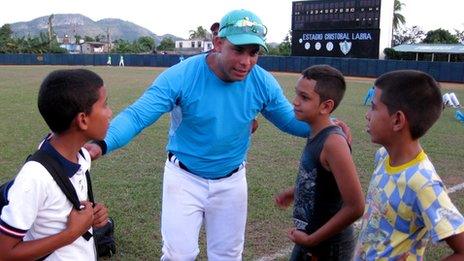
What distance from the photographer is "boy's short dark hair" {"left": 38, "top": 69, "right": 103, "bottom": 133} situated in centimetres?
215

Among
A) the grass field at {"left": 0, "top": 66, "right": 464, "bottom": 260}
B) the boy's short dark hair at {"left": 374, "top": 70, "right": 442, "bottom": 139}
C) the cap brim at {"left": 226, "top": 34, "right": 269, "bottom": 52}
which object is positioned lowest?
the grass field at {"left": 0, "top": 66, "right": 464, "bottom": 260}

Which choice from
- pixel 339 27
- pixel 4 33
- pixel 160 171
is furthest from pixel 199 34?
pixel 160 171

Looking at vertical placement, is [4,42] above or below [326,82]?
above

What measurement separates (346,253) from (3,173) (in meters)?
5.64

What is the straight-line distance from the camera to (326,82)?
281 cm

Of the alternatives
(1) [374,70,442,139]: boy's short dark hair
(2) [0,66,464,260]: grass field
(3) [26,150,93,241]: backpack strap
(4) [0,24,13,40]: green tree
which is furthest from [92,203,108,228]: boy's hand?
(4) [0,24,13,40]: green tree

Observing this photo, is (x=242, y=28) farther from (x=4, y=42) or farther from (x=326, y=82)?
(x=4, y=42)

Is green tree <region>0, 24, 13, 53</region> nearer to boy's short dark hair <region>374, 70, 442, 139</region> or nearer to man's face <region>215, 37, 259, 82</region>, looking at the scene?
man's face <region>215, 37, 259, 82</region>

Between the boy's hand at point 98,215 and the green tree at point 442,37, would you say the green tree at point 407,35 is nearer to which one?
the green tree at point 442,37

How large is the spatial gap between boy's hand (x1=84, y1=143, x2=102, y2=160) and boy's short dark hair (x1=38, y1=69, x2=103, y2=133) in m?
0.39

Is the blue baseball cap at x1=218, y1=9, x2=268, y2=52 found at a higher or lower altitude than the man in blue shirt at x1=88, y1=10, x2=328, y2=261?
higher

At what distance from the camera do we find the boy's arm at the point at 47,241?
6.47ft

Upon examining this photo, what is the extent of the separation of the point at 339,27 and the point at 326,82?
3184 centimetres

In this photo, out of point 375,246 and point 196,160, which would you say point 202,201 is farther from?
point 375,246
